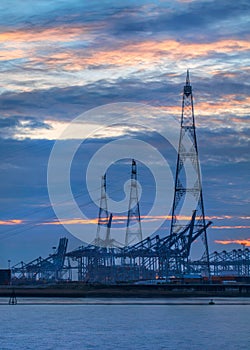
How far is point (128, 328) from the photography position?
2928 inches

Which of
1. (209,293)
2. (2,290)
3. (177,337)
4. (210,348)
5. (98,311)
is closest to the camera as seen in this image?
(210,348)

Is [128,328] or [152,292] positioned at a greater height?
[152,292]

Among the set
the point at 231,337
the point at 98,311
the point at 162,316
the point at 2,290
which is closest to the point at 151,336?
the point at 231,337

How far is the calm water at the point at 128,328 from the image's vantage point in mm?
61094

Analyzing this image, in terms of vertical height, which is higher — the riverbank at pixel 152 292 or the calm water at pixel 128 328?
the riverbank at pixel 152 292

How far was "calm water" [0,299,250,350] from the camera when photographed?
200ft

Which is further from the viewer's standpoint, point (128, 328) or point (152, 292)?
point (152, 292)

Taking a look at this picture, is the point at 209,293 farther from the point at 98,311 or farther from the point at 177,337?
the point at 177,337

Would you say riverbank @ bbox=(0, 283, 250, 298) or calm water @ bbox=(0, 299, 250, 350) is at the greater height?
riverbank @ bbox=(0, 283, 250, 298)

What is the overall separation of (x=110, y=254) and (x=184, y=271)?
19.2 m

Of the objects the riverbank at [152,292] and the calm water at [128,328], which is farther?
the riverbank at [152,292]

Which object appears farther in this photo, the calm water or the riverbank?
the riverbank

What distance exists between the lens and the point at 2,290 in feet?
551

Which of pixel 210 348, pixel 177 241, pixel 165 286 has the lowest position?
pixel 210 348
